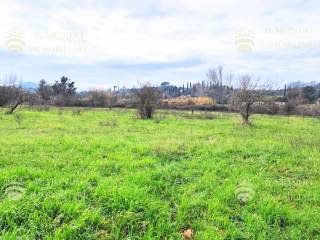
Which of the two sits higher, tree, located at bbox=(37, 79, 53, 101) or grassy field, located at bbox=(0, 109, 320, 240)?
tree, located at bbox=(37, 79, 53, 101)

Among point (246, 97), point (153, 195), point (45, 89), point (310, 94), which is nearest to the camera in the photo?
point (153, 195)

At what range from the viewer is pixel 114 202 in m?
4.36

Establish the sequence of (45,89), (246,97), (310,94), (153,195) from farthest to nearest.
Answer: (45,89)
(310,94)
(246,97)
(153,195)

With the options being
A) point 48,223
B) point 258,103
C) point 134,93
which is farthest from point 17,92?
point 48,223

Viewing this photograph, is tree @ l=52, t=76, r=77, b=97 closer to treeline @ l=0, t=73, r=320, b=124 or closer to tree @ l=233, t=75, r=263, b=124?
treeline @ l=0, t=73, r=320, b=124

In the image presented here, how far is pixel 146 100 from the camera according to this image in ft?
75.9

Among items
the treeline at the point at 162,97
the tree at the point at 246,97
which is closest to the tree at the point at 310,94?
the treeline at the point at 162,97

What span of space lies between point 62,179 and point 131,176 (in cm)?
123

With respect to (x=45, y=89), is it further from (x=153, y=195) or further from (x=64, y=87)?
(x=153, y=195)

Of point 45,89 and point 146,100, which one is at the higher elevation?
point 45,89

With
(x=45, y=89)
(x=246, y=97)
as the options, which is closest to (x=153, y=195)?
(x=246, y=97)

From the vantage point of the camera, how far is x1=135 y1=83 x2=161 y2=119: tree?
909 inches

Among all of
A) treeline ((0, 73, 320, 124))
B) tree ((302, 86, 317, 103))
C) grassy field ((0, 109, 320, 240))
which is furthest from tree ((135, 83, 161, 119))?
tree ((302, 86, 317, 103))

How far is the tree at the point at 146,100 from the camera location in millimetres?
23078
